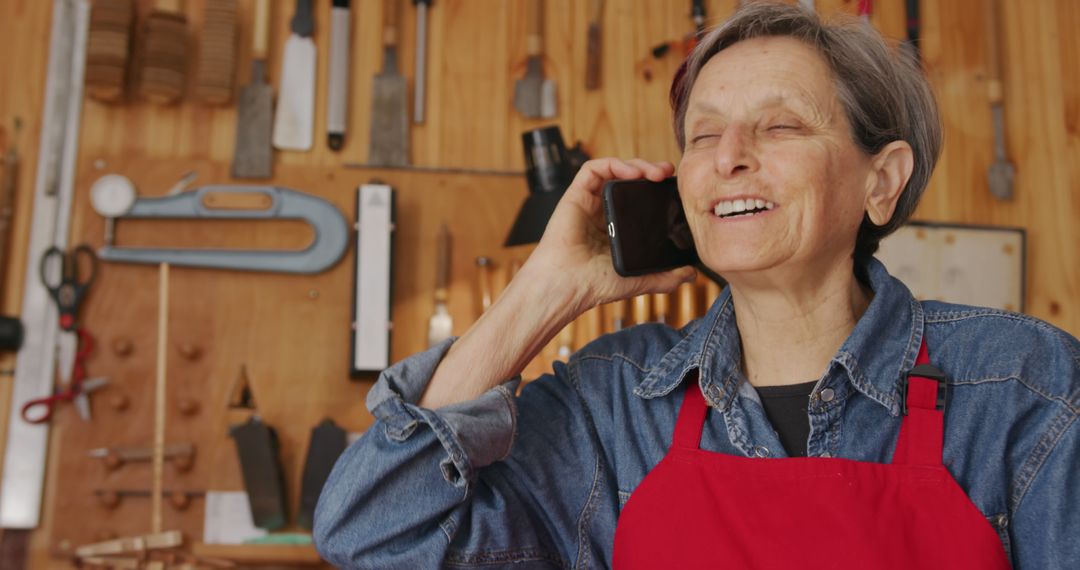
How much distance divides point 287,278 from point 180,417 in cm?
43

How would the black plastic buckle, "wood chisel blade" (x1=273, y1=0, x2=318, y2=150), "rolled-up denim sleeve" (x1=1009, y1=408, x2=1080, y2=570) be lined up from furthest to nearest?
"wood chisel blade" (x1=273, y1=0, x2=318, y2=150), the black plastic buckle, "rolled-up denim sleeve" (x1=1009, y1=408, x2=1080, y2=570)

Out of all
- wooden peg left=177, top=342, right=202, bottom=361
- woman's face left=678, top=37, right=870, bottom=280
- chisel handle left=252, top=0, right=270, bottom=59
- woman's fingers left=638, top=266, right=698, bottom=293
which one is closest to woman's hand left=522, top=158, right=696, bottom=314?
woman's fingers left=638, top=266, right=698, bottom=293

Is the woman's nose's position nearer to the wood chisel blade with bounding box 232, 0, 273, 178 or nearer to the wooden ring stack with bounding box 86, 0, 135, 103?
the wood chisel blade with bounding box 232, 0, 273, 178

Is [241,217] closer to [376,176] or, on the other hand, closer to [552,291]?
[376,176]

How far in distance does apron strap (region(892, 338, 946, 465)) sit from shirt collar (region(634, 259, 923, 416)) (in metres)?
0.02

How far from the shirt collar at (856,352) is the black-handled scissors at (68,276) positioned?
5.67 ft

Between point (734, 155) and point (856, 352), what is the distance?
27 cm

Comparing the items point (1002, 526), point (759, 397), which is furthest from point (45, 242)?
point (1002, 526)

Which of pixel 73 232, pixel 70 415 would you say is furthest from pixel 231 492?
pixel 73 232

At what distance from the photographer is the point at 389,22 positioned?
2717mm

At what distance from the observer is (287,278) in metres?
2.58

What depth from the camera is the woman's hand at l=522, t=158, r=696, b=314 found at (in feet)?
4.43

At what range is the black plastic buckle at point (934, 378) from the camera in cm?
Result: 113

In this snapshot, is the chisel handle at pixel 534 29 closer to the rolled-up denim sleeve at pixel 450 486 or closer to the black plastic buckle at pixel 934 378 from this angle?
the rolled-up denim sleeve at pixel 450 486
